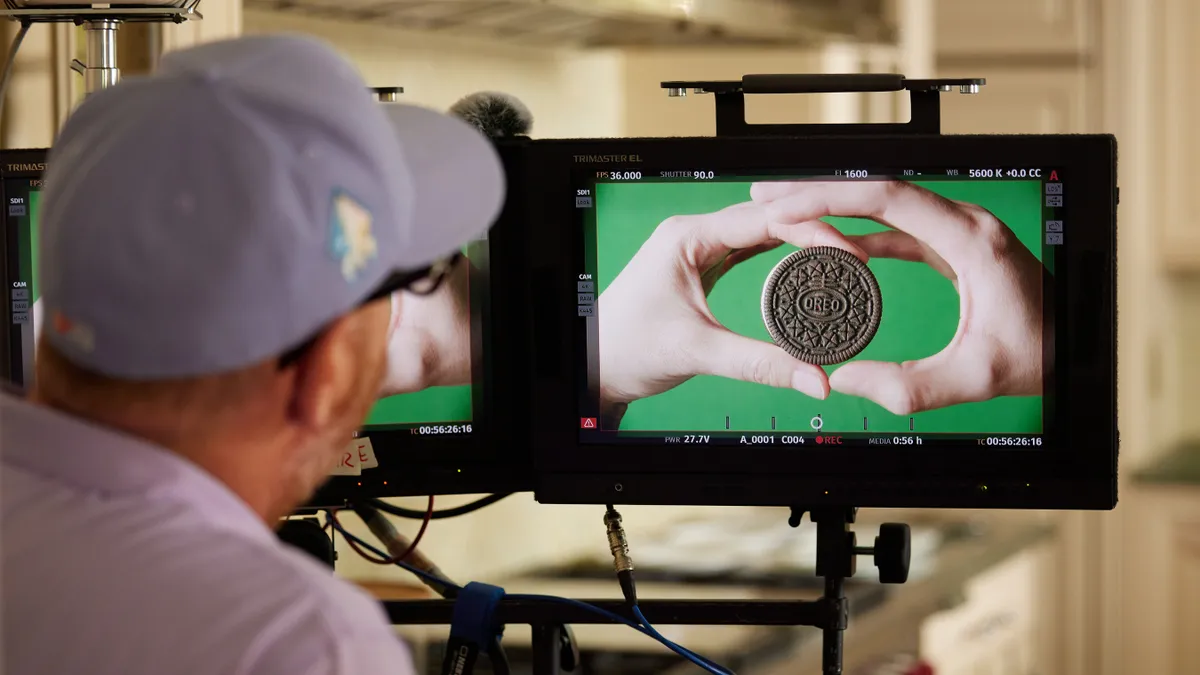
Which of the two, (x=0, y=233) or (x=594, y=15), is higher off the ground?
(x=594, y=15)

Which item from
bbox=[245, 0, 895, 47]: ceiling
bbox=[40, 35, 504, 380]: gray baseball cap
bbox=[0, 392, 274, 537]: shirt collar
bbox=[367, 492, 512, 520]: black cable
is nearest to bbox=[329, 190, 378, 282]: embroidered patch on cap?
bbox=[40, 35, 504, 380]: gray baseball cap

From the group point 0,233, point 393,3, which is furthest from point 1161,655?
point 0,233

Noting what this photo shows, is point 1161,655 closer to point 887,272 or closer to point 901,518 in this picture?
point 901,518

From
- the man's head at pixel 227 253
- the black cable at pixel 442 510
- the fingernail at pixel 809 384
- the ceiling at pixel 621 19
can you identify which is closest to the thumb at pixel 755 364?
the fingernail at pixel 809 384

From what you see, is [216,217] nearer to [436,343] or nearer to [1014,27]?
[436,343]

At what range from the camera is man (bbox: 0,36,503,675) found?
1.90 feet

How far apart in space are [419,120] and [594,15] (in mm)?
1647

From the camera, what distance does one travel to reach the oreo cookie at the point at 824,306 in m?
1.29

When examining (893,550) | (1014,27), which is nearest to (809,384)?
(893,550)

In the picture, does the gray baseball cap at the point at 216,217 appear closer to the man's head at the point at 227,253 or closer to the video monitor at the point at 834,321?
the man's head at the point at 227,253

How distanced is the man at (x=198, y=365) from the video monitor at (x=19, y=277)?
0.65 m

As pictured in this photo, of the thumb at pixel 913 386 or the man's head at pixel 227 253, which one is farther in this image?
the thumb at pixel 913 386

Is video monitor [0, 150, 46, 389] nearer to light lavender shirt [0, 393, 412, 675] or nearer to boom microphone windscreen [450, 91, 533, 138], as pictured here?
boom microphone windscreen [450, 91, 533, 138]

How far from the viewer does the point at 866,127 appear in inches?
50.7
